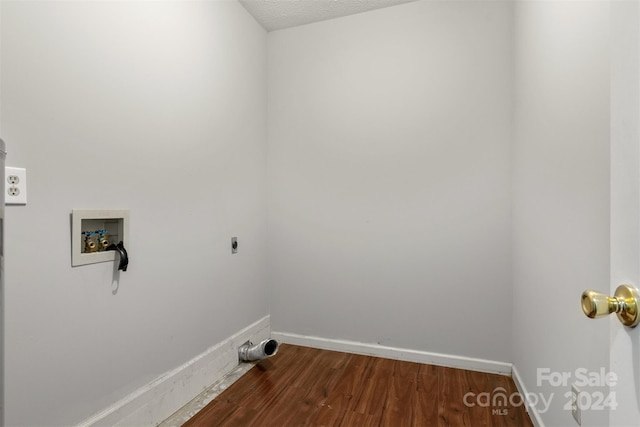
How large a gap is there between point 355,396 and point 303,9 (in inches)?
105

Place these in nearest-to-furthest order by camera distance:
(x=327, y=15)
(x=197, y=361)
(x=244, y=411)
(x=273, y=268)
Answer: (x=244, y=411) < (x=197, y=361) < (x=327, y=15) < (x=273, y=268)

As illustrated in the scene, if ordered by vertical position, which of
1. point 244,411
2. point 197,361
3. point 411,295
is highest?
point 411,295

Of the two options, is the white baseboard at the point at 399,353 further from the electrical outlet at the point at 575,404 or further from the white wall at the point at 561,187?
the electrical outlet at the point at 575,404

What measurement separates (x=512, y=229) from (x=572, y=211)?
96 centimetres

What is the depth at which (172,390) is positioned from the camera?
1655 millimetres

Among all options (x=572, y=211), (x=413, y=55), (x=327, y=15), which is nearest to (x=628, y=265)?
(x=572, y=211)

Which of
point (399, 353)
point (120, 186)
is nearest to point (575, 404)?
point (399, 353)

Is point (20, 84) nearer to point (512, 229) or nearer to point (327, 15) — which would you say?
point (327, 15)

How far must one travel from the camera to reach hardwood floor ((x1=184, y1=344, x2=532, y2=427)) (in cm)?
162

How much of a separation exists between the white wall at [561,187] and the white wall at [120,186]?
1804mm

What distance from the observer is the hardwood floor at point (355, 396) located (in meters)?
1.62

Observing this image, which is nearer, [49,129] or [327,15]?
[49,129]

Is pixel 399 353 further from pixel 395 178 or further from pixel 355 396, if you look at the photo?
pixel 395 178

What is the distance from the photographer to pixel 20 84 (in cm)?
107
